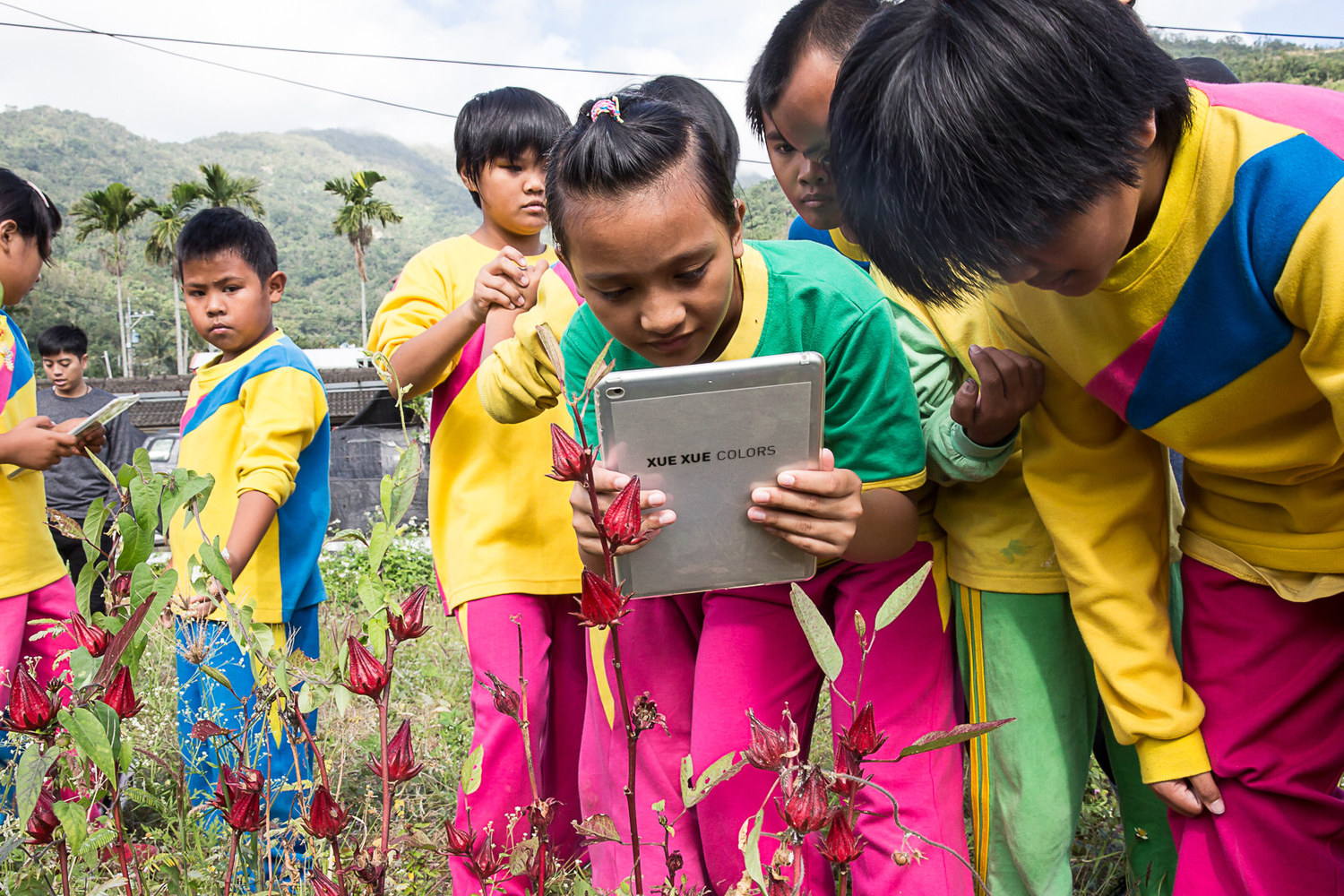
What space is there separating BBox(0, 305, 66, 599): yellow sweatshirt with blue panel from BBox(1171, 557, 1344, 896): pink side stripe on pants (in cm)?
279

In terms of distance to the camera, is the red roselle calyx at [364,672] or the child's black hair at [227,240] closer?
the red roselle calyx at [364,672]

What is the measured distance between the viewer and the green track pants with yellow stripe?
4.98ft

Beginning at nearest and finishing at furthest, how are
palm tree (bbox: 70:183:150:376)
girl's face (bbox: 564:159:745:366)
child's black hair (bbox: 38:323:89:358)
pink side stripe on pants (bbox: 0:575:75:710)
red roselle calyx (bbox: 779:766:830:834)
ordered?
red roselle calyx (bbox: 779:766:830:834) → girl's face (bbox: 564:159:745:366) → pink side stripe on pants (bbox: 0:575:75:710) → child's black hair (bbox: 38:323:89:358) → palm tree (bbox: 70:183:150:376)

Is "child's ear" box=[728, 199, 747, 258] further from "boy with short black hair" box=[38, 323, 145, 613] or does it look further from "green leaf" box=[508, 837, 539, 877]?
"boy with short black hair" box=[38, 323, 145, 613]

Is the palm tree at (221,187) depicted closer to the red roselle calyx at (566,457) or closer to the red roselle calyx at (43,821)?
the red roselle calyx at (43,821)

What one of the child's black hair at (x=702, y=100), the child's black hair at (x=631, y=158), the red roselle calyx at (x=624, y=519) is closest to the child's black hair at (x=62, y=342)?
the child's black hair at (x=702, y=100)

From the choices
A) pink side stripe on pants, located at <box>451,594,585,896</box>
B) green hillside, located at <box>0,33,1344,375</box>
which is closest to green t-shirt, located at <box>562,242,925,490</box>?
pink side stripe on pants, located at <box>451,594,585,896</box>

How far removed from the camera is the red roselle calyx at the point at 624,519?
0.70 metres

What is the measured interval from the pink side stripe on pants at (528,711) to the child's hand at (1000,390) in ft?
2.68

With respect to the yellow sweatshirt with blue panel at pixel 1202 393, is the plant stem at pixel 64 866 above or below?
below

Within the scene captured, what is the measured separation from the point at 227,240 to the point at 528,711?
168cm

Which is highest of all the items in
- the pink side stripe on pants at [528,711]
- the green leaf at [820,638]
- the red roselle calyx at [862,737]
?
the green leaf at [820,638]

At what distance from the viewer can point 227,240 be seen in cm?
265

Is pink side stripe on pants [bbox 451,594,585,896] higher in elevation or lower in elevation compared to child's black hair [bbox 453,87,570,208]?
lower
